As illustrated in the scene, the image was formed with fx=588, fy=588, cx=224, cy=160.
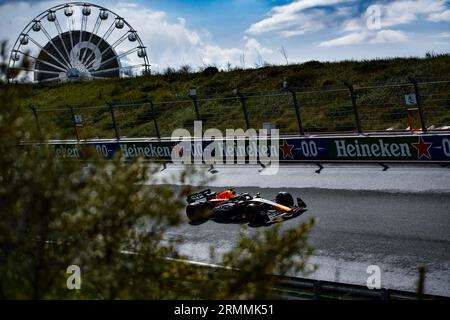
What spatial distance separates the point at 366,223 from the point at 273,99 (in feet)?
55.8

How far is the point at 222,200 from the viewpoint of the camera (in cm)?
1359

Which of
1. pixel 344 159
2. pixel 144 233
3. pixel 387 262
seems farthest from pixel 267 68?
pixel 144 233

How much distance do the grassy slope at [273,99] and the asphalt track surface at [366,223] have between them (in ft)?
13.4

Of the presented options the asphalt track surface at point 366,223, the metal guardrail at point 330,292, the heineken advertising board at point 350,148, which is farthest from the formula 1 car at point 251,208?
the metal guardrail at point 330,292

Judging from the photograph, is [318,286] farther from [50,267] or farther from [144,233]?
[50,267]

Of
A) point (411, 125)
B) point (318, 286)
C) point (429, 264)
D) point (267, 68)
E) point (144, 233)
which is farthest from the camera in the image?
point (267, 68)

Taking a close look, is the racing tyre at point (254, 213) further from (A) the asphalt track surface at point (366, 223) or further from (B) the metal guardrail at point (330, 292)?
(B) the metal guardrail at point (330, 292)

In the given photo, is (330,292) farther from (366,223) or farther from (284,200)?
(284,200)

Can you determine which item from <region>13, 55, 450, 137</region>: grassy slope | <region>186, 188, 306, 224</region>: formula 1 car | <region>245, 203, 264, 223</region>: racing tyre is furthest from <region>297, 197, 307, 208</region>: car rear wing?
<region>13, 55, 450, 137</region>: grassy slope

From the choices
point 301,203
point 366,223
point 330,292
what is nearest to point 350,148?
point 301,203

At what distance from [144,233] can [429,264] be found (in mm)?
6299

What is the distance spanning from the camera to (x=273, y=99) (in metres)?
28.5

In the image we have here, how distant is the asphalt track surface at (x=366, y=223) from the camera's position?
9672mm
